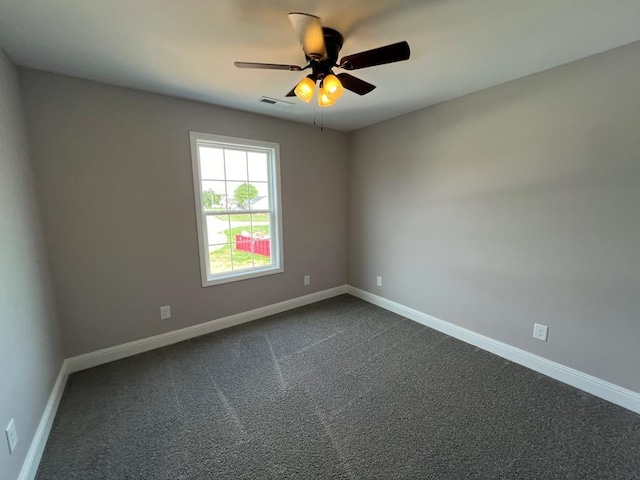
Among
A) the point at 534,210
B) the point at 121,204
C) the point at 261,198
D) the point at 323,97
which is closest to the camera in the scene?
the point at 323,97

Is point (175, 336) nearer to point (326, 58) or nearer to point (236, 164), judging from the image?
point (236, 164)

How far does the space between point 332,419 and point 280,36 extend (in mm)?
2443

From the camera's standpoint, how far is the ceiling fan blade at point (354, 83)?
1.68m

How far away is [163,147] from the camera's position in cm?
251

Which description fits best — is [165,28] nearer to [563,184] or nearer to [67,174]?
[67,174]

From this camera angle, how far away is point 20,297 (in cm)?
156

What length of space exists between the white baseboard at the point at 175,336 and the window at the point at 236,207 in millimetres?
459

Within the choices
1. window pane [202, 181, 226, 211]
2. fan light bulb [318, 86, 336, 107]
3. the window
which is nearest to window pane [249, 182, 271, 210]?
the window

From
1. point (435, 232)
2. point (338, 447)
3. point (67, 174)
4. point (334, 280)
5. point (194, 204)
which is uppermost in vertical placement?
point (67, 174)

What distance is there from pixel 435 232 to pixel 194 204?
256 cm

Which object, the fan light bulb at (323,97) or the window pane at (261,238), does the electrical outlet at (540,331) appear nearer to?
the fan light bulb at (323,97)

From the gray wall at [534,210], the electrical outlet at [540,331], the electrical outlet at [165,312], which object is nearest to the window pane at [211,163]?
the electrical outlet at [165,312]


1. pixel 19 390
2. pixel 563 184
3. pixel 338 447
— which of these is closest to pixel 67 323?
pixel 19 390

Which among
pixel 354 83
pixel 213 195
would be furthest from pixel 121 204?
pixel 354 83
